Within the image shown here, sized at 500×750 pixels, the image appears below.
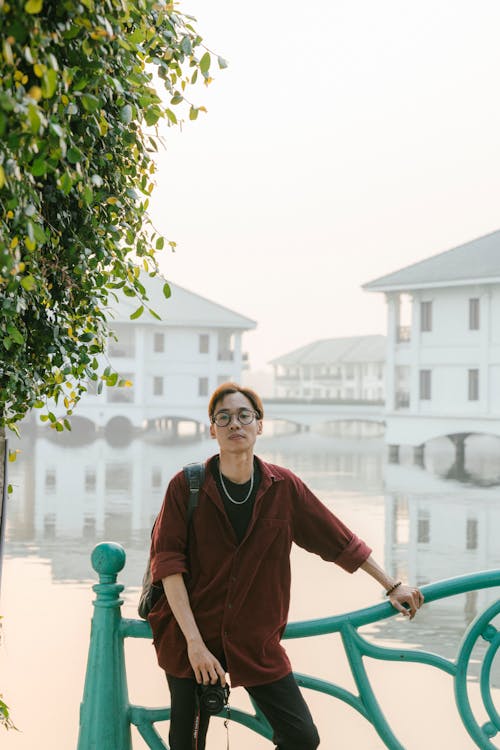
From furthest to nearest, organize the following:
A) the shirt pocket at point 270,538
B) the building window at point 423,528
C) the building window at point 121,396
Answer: the building window at point 121,396 → the building window at point 423,528 → the shirt pocket at point 270,538

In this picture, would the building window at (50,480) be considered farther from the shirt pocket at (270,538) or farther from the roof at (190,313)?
the shirt pocket at (270,538)

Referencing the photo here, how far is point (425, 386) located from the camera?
103ft

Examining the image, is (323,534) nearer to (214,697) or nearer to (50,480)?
(214,697)

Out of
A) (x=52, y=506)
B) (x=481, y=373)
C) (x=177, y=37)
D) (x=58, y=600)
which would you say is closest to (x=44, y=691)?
(x=58, y=600)

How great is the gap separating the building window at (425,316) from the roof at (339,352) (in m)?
39.7

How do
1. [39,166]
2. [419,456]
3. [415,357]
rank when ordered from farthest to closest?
[419,456] → [415,357] → [39,166]

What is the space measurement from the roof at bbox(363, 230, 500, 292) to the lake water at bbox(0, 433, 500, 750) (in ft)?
19.3

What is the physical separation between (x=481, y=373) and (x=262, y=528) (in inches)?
1121

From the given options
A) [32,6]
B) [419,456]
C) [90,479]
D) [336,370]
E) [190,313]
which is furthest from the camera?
[336,370]

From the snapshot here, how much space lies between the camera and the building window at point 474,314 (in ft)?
100

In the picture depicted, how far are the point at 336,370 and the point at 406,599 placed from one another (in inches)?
2887

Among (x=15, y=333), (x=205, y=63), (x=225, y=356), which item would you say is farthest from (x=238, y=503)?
(x=225, y=356)

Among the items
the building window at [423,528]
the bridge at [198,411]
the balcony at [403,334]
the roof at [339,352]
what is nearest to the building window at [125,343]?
the bridge at [198,411]

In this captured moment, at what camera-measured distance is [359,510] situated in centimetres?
2038
